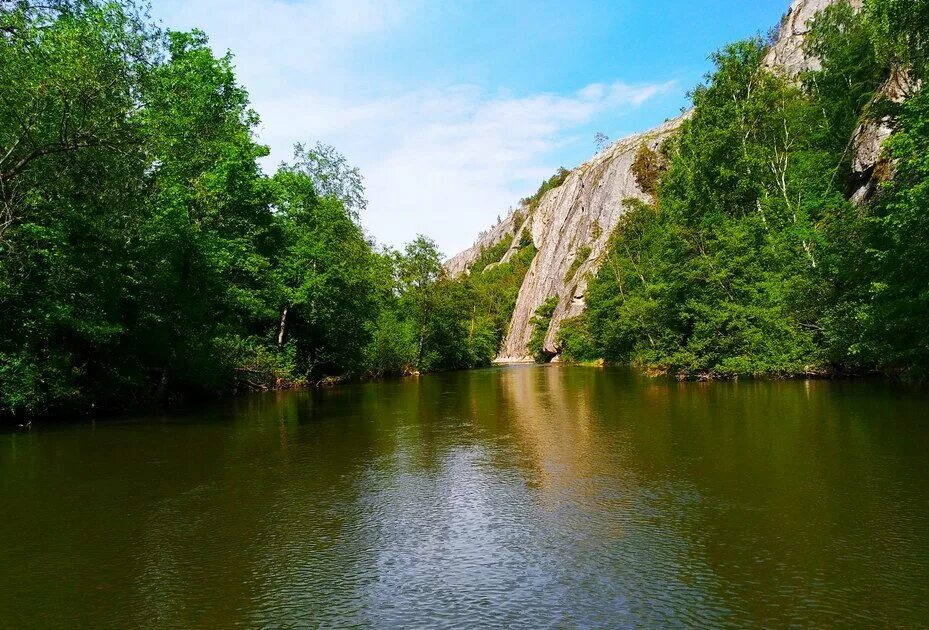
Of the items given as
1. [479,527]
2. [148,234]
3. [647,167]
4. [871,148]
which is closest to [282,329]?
[148,234]

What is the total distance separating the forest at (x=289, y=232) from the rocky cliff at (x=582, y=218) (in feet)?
116

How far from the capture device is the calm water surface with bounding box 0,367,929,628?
15.7 feet

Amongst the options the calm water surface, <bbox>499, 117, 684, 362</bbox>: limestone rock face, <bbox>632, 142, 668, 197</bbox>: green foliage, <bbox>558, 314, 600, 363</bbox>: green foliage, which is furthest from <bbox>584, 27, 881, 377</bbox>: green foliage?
<bbox>632, 142, 668, 197</bbox>: green foliage

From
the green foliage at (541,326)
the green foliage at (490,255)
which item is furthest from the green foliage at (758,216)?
the green foliage at (490,255)

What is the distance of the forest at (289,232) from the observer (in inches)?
633

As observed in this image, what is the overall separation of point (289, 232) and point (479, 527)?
29.7m

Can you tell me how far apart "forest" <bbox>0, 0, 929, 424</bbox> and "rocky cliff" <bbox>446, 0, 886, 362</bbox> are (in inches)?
1386

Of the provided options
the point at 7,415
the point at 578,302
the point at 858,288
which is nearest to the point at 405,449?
the point at 7,415

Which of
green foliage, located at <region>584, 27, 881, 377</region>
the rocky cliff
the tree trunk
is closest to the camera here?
green foliage, located at <region>584, 27, 881, 377</region>

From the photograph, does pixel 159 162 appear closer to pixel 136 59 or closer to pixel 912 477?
pixel 136 59

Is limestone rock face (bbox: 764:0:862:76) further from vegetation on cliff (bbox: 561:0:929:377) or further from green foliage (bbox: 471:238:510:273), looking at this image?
green foliage (bbox: 471:238:510:273)

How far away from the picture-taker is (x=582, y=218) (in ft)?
305

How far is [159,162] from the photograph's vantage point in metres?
23.9

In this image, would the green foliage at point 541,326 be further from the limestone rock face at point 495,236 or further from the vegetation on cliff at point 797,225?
the limestone rock face at point 495,236
